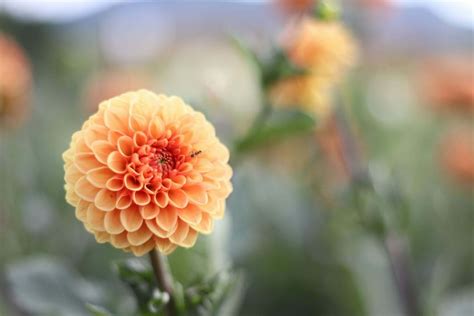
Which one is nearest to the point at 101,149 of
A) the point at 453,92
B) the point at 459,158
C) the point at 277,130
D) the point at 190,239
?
the point at 190,239

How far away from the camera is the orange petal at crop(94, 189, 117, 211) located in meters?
0.53

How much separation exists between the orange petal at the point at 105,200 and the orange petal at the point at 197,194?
2.7 inches

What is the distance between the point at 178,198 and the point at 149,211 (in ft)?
0.10

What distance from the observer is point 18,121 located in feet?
4.49

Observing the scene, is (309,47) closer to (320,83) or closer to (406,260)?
(320,83)

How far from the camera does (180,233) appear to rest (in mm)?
556

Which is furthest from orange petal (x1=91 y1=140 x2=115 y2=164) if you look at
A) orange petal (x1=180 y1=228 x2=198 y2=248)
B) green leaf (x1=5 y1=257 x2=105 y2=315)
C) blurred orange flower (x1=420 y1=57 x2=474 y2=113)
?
blurred orange flower (x1=420 y1=57 x2=474 y2=113)

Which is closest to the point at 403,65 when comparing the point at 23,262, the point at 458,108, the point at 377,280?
the point at 458,108

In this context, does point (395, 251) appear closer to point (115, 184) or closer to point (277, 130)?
point (277, 130)

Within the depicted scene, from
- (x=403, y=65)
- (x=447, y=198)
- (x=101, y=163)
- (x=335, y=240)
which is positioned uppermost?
(x=403, y=65)

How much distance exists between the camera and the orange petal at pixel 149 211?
0.54m

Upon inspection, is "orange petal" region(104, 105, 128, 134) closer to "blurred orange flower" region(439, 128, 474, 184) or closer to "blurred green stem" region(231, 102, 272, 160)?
"blurred green stem" region(231, 102, 272, 160)

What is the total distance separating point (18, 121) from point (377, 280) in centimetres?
89

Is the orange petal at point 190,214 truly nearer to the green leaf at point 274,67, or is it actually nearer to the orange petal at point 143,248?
the orange petal at point 143,248
